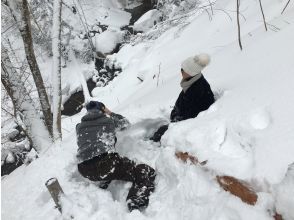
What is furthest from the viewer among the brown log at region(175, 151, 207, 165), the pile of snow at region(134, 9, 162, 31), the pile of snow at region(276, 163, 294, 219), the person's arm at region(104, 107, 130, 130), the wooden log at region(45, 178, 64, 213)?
the pile of snow at region(134, 9, 162, 31)

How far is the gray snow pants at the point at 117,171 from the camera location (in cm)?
393

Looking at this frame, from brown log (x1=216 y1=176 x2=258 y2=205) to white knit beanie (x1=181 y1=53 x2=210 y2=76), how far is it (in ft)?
4.21

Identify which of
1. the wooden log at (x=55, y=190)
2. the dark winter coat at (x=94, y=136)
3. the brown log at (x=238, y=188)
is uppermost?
the brown log at (x=238, y=188)

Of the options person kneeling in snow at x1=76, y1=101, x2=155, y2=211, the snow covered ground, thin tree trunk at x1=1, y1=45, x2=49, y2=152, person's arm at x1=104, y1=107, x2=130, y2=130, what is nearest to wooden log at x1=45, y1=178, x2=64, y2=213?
the snow covered ground

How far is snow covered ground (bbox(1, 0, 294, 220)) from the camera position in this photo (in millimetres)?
2773

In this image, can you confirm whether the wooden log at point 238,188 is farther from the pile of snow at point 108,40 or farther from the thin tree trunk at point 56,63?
the pile of snow at point 108,40

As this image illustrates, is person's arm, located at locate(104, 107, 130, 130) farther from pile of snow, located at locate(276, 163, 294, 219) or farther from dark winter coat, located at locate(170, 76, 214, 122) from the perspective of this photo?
pile of snow, located at locate(276, 163, 294, 219)

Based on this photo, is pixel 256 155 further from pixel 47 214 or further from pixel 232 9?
pixel 232 9

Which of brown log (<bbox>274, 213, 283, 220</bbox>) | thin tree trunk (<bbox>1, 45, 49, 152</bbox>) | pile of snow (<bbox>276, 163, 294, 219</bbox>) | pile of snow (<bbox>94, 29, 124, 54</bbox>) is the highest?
pile of snow (<bbox>276, 163, 294, 219</bbox>)

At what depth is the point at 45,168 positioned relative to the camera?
4855 millimetres

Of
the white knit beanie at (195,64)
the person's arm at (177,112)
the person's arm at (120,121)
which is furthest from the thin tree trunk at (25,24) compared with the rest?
the white knit beanie at (195,64)

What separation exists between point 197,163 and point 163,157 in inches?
25.4

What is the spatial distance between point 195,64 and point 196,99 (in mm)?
432

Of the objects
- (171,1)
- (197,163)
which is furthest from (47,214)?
(171,1)
